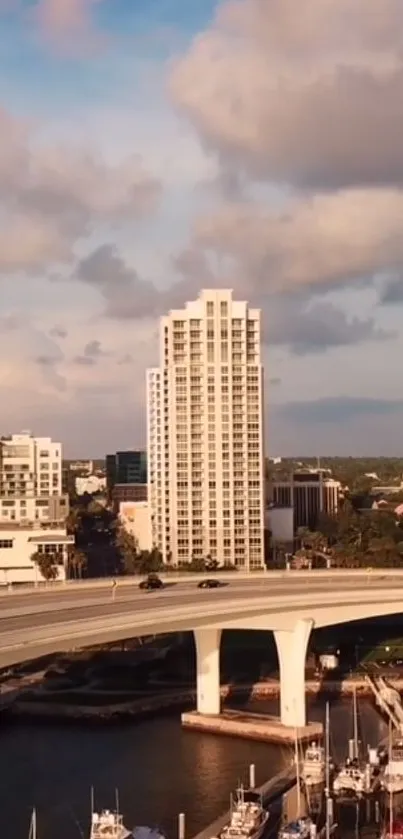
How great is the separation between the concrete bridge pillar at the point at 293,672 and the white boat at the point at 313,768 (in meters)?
5.60

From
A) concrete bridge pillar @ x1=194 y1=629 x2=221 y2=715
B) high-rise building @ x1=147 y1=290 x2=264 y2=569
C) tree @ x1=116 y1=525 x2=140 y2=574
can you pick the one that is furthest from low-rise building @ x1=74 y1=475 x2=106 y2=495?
concrete bridge pillar @ x1=194 y1=629 x2=221 y2=715

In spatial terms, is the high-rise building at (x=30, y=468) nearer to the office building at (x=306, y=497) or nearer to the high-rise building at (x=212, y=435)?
Result: the high-rise building at (x=212, y=435)

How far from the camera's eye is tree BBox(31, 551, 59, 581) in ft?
203

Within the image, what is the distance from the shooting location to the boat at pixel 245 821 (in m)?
27.2

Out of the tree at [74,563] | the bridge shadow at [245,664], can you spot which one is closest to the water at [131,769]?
the bridge shadow at [245,664]

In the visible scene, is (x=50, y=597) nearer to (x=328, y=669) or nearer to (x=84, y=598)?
(x=84, y=598)

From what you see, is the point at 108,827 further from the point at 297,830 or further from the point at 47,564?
the point at 47,564

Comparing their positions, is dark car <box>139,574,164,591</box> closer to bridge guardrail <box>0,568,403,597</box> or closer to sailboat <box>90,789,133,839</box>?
bridge guardrail <box>0,568,403,597</box>

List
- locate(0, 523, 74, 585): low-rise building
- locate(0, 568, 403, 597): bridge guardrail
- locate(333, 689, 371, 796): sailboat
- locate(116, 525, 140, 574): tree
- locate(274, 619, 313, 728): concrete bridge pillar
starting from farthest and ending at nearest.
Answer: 1. locate(116, 525, 140, 574): tree
2. locate(0, 523, 74, 585): low-rise building
3. locate(0, 568, 403, 597): bridge guardrail
4. locate(274, 619, 313, 728): concrete bridge pillar
5. locate(333, 689, 371, 796): sailboat

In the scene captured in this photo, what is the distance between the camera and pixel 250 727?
38062mm

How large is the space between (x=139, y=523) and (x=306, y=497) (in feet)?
59.5

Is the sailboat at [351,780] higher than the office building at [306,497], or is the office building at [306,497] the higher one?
the office building at [306,497]

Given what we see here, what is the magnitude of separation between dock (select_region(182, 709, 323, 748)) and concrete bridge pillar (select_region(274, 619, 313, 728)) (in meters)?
0.41

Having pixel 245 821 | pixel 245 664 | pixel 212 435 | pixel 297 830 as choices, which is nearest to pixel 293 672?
pixel 245 664
